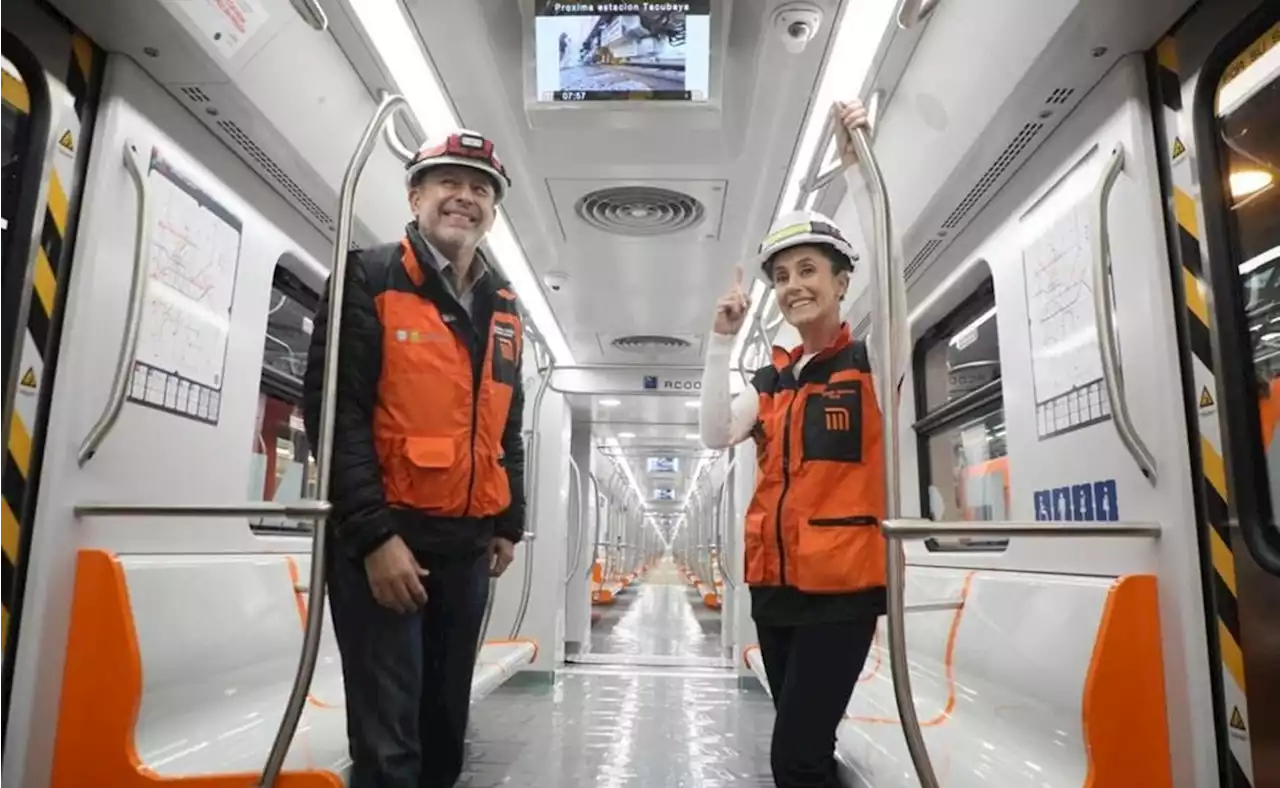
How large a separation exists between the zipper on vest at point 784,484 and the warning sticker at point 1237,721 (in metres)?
1.00

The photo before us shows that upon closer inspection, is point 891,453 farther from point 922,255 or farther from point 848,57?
point 922,255

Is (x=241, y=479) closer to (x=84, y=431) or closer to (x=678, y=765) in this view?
(x=84, y=431)

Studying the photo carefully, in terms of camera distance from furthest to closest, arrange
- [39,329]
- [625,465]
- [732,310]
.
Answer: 1. [625,465]
2. [732,310]
3. [39,329]

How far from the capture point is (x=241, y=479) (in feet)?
10.0

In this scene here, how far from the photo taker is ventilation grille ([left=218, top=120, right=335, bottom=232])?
9.03 feet

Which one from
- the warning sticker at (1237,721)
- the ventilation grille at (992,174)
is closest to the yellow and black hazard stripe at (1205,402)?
the warning sticker at (1237,721)

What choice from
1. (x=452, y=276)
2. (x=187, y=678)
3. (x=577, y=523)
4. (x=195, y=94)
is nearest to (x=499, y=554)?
(x=452, y=276)

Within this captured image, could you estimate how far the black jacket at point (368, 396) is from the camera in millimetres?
1879

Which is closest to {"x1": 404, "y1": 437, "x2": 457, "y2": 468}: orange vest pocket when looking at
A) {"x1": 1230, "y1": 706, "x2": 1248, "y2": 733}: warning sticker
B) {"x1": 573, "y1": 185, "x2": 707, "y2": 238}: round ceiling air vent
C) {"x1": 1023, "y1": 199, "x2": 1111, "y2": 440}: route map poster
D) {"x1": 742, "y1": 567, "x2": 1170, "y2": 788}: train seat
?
{"x1": 742, "y1": 567, "x2": 1170, "y2": 788}: train seat

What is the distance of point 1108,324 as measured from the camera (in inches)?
78.0

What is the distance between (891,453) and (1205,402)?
856 millimetres

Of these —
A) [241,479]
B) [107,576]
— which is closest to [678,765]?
[241,479]

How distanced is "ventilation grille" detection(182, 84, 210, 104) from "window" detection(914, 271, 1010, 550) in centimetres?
273

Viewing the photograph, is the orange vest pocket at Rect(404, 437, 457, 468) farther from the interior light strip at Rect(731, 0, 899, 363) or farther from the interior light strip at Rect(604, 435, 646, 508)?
the interior light strip at Rect(604, 435, 646, 508)
